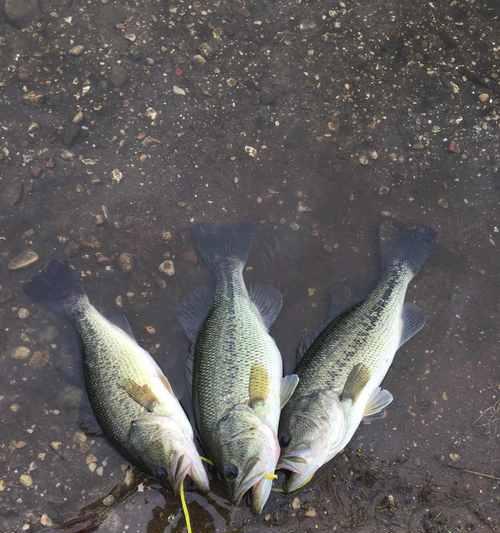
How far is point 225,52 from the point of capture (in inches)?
180

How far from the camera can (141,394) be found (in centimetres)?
354

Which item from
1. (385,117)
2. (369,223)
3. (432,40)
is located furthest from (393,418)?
(432,40)

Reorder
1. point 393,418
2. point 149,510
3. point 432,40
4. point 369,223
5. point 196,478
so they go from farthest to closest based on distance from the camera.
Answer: point 432,40
point 369,223
point 393,418
point 149,510
point 196,478

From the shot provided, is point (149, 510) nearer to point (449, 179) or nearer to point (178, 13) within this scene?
point (449, 179)

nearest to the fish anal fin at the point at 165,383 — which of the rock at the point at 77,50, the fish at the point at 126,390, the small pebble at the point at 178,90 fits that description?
the fish at the point at 126,390

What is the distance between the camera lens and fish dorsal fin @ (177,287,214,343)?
3.98 meters

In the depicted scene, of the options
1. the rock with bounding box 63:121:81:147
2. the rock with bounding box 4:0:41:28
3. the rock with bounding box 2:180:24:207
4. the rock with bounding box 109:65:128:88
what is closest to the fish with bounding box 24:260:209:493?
the rock with bounding box 2:180:24:207

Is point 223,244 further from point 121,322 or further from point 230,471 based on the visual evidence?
point 230,471

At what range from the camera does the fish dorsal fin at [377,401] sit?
12.3 ft

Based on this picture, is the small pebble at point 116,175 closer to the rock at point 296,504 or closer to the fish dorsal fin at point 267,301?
the fish dorsal fin at point 267,301

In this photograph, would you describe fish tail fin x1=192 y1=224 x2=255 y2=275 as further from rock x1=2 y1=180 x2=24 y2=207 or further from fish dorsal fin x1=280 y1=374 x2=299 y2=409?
rock x1=2 y1=180 x2=24 y2=207

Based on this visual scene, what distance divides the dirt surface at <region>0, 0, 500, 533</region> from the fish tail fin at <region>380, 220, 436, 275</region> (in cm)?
13

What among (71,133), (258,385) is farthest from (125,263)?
(258,385)

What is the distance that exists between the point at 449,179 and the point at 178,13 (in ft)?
8.44
